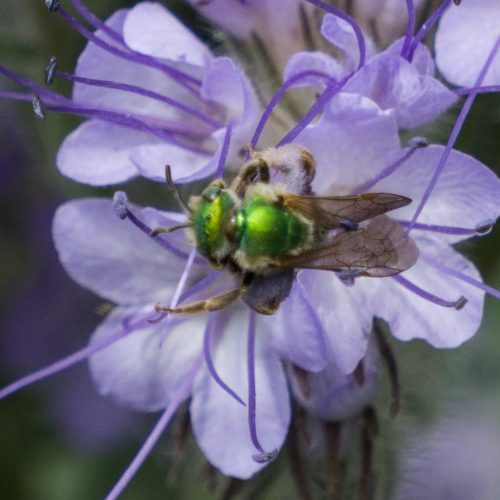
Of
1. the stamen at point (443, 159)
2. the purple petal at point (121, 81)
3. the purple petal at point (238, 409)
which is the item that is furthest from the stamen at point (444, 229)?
the purple petal at point (121, 81)

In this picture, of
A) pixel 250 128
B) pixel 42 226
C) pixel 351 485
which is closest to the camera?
pixel 250 128

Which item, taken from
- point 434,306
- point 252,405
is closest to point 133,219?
point 252,405

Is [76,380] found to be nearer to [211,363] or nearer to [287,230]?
[211,363]

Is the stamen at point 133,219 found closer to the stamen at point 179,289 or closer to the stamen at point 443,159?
the stamen at point 179,289

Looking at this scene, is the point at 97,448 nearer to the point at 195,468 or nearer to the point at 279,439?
the point at 195,468

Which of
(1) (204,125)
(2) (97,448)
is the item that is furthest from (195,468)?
(1) (204,125)

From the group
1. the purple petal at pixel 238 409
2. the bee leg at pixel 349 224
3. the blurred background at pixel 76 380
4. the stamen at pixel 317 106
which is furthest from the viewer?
the blurred background at pixel 76 380
